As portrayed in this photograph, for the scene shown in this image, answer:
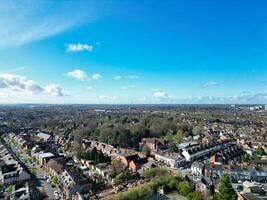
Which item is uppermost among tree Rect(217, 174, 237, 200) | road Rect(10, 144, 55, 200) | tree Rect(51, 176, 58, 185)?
tree Rect(217, 174, 237, 200)

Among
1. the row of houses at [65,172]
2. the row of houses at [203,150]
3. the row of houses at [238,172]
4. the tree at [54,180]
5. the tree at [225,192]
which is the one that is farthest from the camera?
the row of houses at [203,150]

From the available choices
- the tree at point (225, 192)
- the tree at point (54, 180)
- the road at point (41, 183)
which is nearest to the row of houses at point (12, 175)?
the road at point (41, 183)

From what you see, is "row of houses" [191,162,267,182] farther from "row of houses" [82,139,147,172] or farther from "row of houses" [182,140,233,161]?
"row of houses" [82,139,147,172]

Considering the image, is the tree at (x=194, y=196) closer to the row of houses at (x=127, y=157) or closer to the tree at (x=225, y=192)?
the tree at (x=225, y=192)

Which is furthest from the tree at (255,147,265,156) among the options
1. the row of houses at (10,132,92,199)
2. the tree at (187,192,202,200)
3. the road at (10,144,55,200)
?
the road at (10,144,55,200)

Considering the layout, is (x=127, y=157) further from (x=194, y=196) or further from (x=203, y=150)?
(x=194, y=196)

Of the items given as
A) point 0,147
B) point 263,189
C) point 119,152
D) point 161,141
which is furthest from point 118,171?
point 0,147

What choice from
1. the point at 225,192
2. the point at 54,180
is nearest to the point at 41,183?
the point at 54,180

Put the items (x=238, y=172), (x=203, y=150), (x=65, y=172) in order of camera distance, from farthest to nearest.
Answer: (x=203, y=150) < (x=238, y=172) < (x=65, y=172)

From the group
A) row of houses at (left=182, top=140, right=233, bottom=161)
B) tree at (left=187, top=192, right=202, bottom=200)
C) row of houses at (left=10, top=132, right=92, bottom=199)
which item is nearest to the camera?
tree at (left=187, top=192, right=202, bottom=200)

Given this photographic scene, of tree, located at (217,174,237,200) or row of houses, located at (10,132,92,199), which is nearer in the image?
tree, located at (217,174,237,200)

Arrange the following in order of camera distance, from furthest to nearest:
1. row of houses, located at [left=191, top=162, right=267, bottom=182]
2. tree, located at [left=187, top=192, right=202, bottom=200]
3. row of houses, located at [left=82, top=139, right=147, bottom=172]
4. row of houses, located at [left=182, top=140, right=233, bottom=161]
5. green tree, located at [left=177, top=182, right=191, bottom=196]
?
row of houses, located at [left=182, top=140, right=233, bottom=161] < row of houses, located at [left=82, top=139, right=147, bottom=172] < row of houses, located at [left=191, top=162, right=267, bottom=182] < green tree, located at [left=177, top=182, right=191, bottom=196] < tree, located at [left=187, top=192, right=202, bottom=200]
